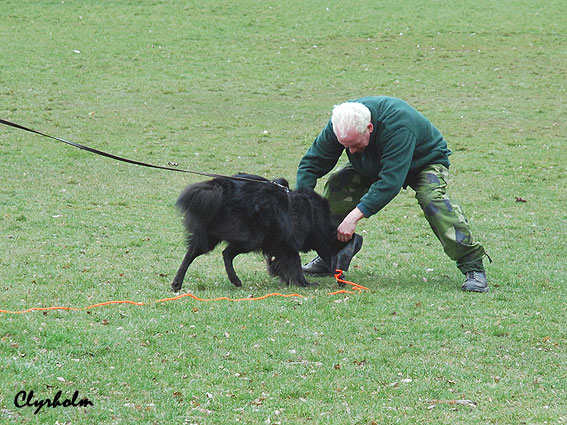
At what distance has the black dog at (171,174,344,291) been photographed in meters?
6.41

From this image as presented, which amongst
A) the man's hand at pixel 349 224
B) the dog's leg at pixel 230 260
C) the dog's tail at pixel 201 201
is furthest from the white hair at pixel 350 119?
the dog's leg at pixel 230 260

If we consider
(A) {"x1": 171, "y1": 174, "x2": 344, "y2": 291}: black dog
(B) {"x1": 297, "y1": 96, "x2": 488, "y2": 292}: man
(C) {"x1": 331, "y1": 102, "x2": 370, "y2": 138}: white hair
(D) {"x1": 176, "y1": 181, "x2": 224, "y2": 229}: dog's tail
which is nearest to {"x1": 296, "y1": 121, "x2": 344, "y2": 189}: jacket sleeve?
(B) {"x1": 297, "y1": 96, "x2": 488, "y2": 292}: man

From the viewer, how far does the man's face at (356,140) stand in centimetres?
631

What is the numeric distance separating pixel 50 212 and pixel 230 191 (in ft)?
14.3

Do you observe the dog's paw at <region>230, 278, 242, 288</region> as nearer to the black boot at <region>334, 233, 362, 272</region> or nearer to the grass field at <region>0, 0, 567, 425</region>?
the grass field at <region>0, 0, 567, 425</region>

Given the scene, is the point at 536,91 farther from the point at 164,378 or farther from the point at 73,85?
the point at 164,378

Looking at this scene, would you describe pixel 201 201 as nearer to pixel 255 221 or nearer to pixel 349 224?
pixel 255 221

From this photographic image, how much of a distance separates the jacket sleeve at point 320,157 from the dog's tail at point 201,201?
1003 mm

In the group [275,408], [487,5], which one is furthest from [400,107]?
[487,5]

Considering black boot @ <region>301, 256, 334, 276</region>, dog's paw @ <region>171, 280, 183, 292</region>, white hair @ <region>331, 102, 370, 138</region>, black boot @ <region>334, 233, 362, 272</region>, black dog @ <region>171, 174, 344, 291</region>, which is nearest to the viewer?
white hair @ <region>331, 102, 370, 138</region>

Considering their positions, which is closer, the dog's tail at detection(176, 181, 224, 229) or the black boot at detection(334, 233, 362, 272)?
the dog's tail at detection(176, 181, 224, 229)

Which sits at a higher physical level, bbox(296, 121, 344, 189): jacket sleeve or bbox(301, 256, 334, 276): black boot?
bbox(296, 121, 344, 189): jacket sleeve

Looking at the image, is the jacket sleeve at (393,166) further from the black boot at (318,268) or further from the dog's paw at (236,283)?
the dog's paw at (236,283)

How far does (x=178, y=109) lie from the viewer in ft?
60.5
